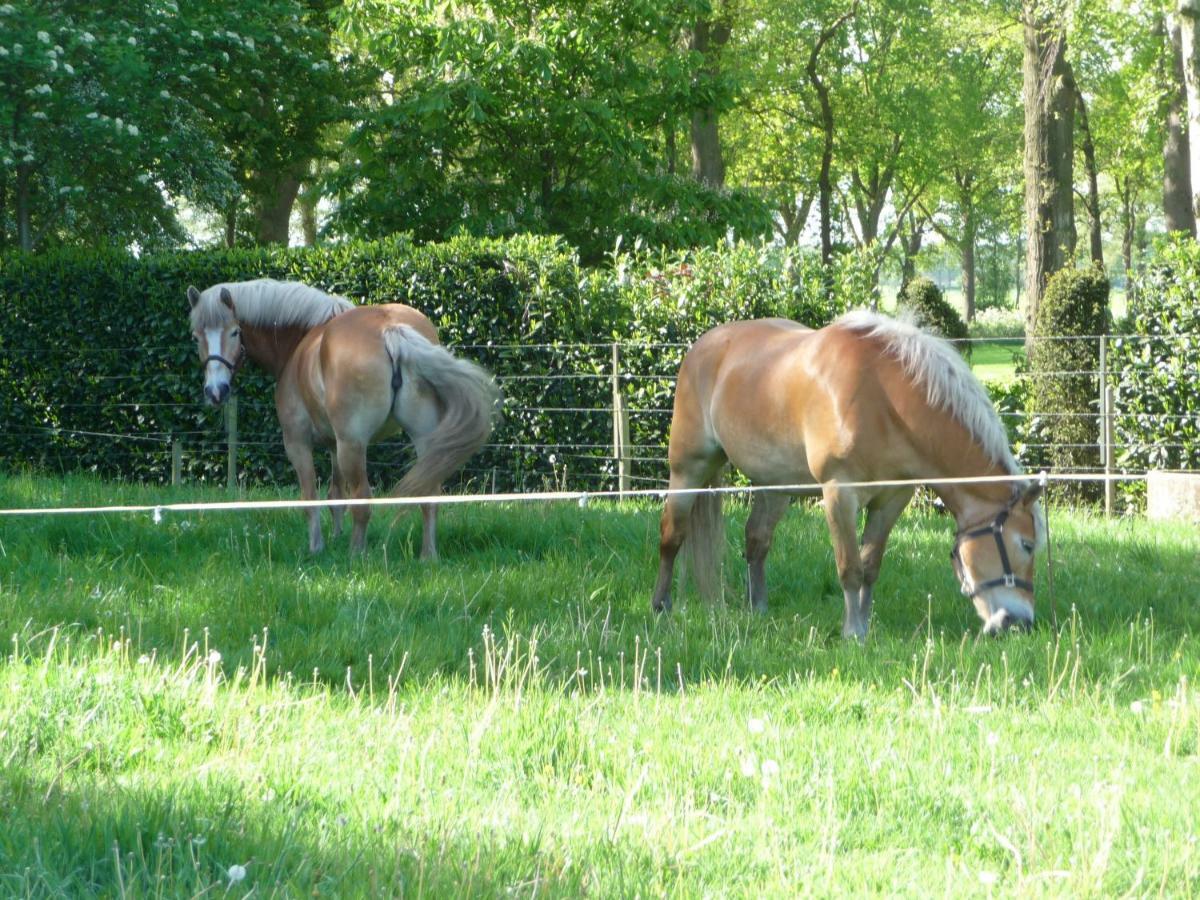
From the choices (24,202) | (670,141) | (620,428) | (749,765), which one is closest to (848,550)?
(749,765)

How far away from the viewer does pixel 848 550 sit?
23.7 feet

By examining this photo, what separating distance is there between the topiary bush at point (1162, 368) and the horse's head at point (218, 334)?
8074 mm

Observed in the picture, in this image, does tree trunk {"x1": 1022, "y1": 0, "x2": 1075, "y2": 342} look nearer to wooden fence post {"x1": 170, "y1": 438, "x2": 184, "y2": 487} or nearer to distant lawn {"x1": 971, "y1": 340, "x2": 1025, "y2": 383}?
wooden fence post {"x1": 170, "y1": 438, "x2": 184, "y2": 487}

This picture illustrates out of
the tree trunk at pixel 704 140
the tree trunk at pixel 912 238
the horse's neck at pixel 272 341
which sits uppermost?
the tree trunk at pixel 912 238

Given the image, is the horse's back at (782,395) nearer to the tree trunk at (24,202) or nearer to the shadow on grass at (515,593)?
the shadow on grass at (515,593)

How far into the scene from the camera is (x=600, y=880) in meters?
3.44

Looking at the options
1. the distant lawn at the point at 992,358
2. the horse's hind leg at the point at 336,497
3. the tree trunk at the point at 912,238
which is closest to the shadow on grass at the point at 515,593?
the horse's hind leg at the point at 336,497

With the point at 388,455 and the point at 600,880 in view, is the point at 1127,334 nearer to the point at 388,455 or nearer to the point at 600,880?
the point at 388,455

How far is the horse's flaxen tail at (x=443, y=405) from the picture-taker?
30.4 feet

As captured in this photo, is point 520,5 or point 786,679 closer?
point 786,679

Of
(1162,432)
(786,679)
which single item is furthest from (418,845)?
(1162,432)

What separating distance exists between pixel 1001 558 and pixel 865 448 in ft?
2.95

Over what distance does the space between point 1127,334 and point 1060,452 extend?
1.32 m

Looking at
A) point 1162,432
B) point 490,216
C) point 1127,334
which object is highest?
point 490,216
